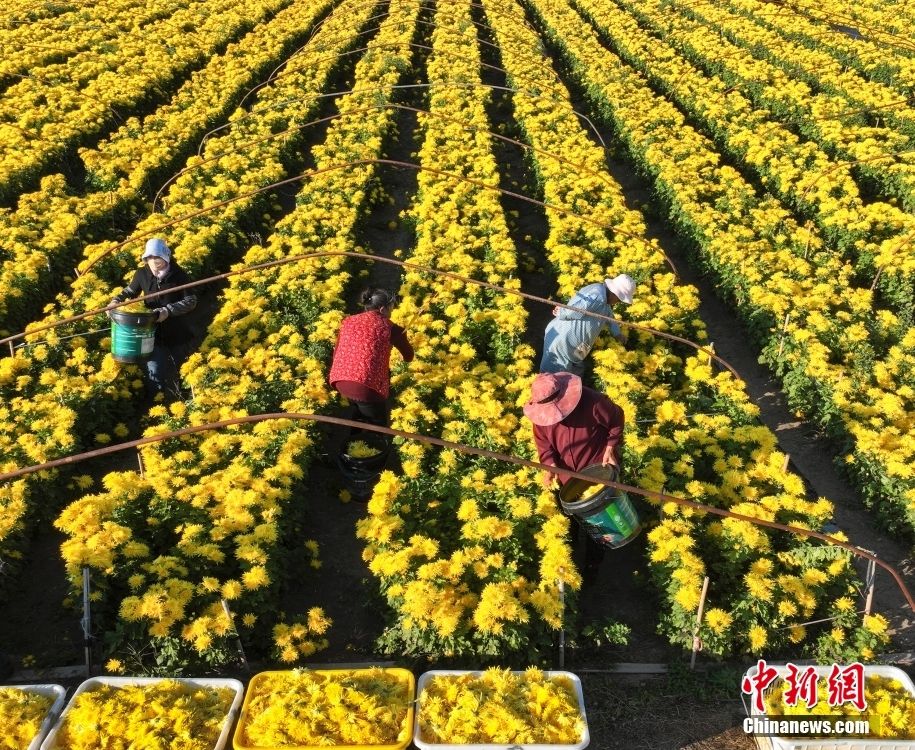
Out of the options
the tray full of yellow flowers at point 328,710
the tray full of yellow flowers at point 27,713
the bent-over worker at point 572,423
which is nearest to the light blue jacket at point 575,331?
the bent-over worker at point 572,423

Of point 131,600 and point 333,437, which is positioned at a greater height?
point 131,600

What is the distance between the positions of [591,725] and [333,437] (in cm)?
373

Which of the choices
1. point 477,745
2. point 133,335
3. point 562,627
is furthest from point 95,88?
point 477,745

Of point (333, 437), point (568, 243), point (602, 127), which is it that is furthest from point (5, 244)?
point (602, 127)

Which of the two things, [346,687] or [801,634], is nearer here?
[346,687]

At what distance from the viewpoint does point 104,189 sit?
10391mm

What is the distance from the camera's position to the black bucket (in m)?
5.69

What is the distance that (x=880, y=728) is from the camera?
350 cm

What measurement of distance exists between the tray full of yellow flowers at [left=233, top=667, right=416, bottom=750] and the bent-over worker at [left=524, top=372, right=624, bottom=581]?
1.91m

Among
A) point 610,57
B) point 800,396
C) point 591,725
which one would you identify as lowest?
point 591,725

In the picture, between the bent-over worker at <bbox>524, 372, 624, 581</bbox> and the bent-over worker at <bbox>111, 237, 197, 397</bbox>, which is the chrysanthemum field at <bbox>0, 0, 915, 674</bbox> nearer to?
the bent-over worker at <bbox>111, 237, 197, 397</bbox>

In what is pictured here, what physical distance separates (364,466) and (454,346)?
5.77 feet

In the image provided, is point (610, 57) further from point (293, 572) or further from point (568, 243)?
point (293, 572)

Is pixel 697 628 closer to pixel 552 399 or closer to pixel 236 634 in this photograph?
pixel 552 399
